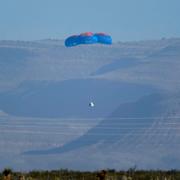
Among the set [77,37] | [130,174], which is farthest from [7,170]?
[77,37]

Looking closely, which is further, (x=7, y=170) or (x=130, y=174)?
(x=130, y=174)

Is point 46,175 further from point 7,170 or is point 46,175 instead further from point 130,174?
point 7,170

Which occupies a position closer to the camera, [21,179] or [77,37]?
[21,179]

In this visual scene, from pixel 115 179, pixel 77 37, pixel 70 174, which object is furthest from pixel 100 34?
pixel 115 179

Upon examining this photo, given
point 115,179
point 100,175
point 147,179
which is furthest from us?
point 147,179

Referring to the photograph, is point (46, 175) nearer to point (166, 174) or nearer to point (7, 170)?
point (166, 174)

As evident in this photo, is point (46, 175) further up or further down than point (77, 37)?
further down

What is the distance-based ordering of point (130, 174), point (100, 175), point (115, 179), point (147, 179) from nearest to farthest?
1. point (100, 175)
2. point (115, 179)
3. point (147, 179)
4. point (130, 174)
